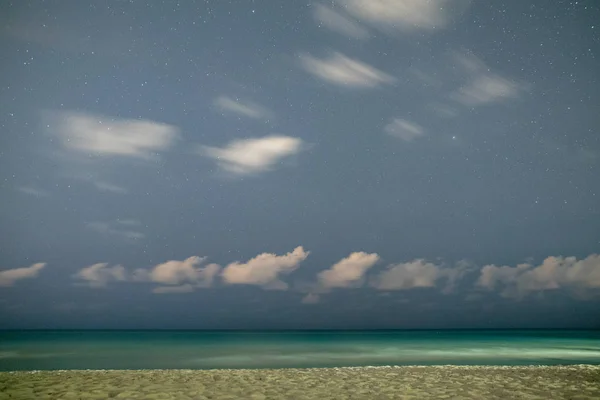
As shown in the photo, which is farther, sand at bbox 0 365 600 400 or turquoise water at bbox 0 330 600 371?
turquoise water at bbox 0 330 600 371

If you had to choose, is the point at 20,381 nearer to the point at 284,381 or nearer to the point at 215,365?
the point at 284,381

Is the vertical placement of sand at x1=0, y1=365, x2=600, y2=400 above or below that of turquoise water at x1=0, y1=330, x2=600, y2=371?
above

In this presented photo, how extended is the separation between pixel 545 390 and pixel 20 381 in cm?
1208

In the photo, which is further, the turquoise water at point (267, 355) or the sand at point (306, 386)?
the turquoise water at point (267, 355)

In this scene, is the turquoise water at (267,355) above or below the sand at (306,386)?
below

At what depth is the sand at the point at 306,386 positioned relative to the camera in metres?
9.21

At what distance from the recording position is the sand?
9211mm

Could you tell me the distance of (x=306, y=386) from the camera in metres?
10.7

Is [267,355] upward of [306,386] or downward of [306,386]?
downward

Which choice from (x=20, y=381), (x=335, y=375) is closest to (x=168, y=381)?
(x=20, y=381)

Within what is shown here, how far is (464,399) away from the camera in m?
8.95

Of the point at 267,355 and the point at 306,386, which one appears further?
the point at 267,355

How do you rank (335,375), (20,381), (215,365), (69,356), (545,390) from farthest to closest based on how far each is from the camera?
(69,356)
(215,365)
(335,375)
(20,381)
(545,390)

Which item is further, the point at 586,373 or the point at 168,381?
the point at 586,373
